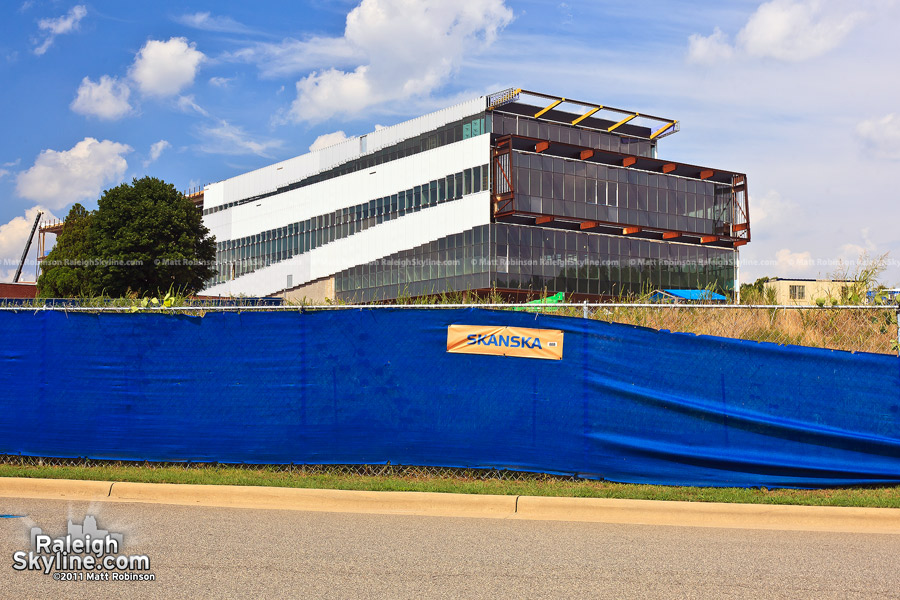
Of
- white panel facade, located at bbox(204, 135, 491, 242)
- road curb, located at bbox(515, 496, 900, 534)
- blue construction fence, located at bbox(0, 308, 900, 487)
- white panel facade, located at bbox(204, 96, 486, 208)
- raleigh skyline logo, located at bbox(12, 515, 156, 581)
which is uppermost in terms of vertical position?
white panel facade, located at bbox(204, 96, 486, 208)

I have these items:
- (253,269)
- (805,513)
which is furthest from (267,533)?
(253,269)

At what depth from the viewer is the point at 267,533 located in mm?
7270

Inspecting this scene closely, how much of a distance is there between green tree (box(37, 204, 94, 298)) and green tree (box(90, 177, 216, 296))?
5.58 metres

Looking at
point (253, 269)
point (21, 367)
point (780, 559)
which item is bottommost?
point (780, 559)

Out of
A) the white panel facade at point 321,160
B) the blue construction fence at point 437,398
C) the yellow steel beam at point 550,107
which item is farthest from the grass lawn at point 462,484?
the yellow steel beam at point 550,107

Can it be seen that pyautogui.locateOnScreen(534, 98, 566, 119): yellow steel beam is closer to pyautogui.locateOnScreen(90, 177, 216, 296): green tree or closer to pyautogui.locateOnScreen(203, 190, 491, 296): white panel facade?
pyautogui.locateOnScreen(203, 190, 491, 296): white panel facade

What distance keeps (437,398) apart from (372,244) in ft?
177

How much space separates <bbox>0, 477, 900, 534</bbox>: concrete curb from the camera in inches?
318

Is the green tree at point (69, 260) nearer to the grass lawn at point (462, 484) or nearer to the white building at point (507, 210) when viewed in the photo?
the white building at point (507, 210)

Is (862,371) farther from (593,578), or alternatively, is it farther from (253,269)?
(253,269)

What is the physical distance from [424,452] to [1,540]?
422 centimetres

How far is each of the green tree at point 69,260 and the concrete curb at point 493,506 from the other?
173 ft

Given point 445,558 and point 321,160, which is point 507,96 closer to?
point 321,160

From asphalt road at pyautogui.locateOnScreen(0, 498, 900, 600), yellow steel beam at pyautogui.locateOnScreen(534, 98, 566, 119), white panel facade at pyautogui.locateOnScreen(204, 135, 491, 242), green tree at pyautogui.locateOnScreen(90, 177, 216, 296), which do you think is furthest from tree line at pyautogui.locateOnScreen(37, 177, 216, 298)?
asphalt road at pyautogui.locateOnScreen(0, 498, 900, 600)
